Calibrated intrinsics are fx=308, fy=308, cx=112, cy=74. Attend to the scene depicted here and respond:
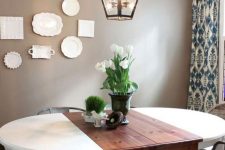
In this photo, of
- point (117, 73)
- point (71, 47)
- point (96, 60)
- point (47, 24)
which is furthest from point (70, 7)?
point (117, 73)

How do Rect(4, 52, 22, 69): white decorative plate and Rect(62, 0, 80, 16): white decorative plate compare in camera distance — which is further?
Rect(62, 0, 80, 16): white decorative plate

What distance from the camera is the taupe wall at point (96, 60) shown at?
3.25 metres

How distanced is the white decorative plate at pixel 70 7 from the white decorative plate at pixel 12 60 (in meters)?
0.71

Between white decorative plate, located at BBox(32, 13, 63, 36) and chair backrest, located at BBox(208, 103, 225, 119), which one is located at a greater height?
white decorative plate, located at BBox(32, 13, 63, 36)

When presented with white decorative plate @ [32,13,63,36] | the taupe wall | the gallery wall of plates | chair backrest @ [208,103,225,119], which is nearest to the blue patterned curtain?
the taupe wall

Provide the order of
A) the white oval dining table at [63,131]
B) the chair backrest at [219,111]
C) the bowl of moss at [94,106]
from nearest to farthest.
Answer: the white oval dining table at [63,131] → the bowl of moss at [94,106] → the chair backrest at [219,111]

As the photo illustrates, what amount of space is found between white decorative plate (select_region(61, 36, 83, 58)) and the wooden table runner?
1.23 metres

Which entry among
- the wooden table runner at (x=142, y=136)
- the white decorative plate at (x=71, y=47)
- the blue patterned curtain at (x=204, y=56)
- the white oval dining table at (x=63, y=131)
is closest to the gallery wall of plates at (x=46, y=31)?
the white decorative plate at (x=71, y=47)

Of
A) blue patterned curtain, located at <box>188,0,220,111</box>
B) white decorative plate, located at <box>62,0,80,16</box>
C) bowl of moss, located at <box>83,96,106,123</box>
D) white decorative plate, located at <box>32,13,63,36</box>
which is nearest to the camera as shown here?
bowl of moss, located at <box>83,96,106,123</box>

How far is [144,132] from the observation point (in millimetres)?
2133

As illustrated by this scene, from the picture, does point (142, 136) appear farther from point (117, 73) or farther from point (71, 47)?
point (71, 47)

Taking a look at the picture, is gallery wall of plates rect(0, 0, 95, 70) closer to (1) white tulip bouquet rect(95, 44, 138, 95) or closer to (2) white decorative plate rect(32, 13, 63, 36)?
(2) white decorative plate rect(32, 13, 63, 36)

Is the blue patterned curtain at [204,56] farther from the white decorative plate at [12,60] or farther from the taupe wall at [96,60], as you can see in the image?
the white decorative plate at [12,60]

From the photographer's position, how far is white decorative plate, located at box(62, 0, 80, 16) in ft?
11.1
